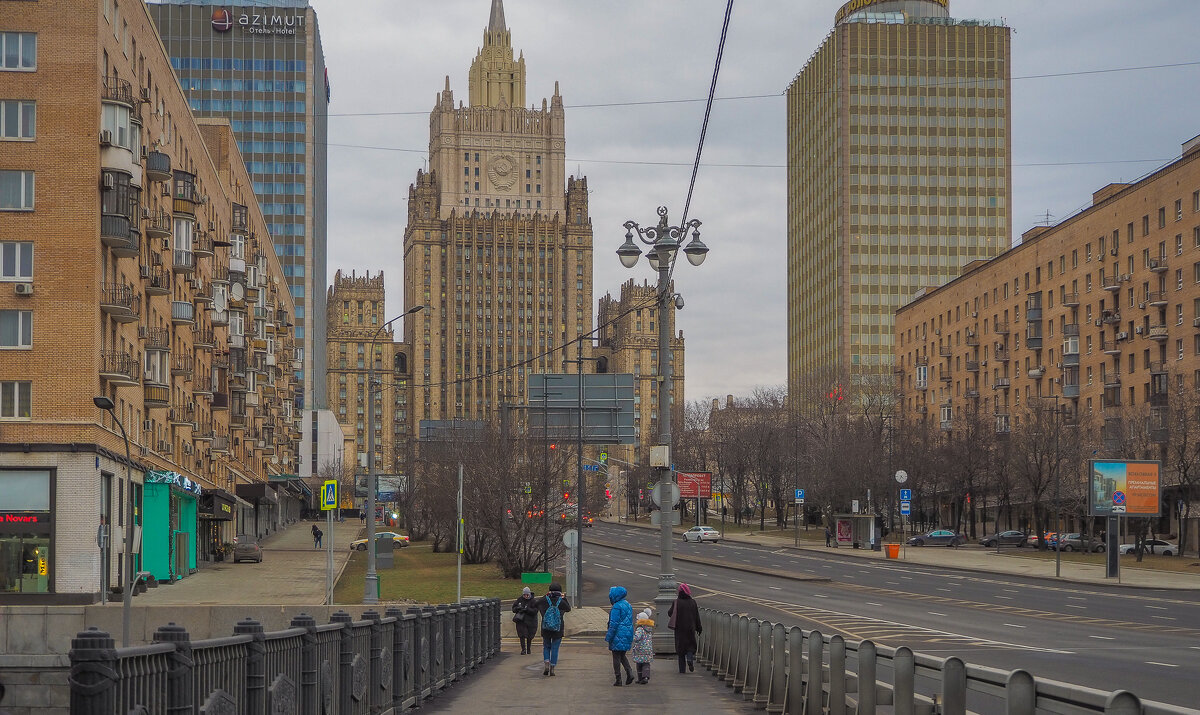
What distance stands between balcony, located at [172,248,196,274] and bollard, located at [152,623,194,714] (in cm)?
5191

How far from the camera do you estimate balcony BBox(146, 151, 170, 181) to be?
172 feet

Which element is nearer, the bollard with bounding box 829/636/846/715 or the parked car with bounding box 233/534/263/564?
the bollard with bounding box 829/636/846/715

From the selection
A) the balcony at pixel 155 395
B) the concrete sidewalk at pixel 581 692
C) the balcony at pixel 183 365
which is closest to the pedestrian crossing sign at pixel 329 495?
the concrete sidewalk at pixel 581 692

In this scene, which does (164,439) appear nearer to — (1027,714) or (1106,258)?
(1027,714)

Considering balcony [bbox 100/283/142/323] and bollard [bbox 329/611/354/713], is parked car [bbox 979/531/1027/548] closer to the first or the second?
balcony [bbox 100/283/142/323]

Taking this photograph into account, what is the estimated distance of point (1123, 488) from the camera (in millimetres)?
60625

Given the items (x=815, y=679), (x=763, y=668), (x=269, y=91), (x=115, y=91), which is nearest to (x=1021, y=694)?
(x=815, y=679)

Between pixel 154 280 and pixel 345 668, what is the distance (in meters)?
42.5

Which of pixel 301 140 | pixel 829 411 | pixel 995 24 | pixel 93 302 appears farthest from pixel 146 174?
pixel 995 24

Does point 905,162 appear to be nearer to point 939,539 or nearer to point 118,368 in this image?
point 939,539

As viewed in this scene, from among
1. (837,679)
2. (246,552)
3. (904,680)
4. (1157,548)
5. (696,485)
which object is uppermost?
(904,680)

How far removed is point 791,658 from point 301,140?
144957 millimetres

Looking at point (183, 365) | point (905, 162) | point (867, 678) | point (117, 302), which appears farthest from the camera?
point (905, 162)

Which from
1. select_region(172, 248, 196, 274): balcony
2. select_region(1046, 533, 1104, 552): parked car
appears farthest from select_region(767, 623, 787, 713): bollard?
select_region(1046, 533, 1104, 552): parked car
